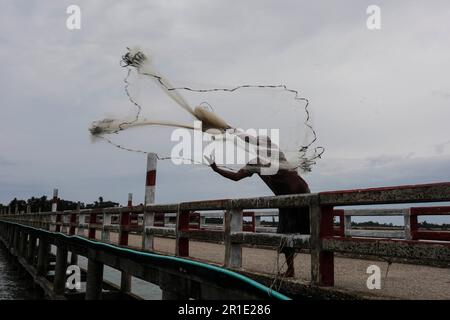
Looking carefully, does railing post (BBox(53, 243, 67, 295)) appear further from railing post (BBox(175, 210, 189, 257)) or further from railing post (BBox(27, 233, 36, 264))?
railing post (BBox(27, 233, 36, 264))

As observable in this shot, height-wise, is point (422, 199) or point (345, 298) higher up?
point (422, 199)

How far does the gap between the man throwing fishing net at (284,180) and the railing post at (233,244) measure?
528 millimetres

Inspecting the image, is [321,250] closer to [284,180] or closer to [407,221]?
[284,180]

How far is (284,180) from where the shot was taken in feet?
17.2

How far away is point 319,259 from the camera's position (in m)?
4.19

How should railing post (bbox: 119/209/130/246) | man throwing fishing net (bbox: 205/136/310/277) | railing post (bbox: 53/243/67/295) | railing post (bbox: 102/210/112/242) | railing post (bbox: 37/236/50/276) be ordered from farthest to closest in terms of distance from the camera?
railing post (bbox: 37/236/50/276), railing post (bbox: 53/243/67/295), railing post (bbox: 102/210/112/242), railing post (bbox: 119/209/130/246), man throwing fishing net (bbox: 205/136/310/277)

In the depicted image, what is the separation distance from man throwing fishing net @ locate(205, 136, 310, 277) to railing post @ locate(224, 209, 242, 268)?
0.53 m

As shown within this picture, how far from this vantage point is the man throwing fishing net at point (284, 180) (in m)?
5.07

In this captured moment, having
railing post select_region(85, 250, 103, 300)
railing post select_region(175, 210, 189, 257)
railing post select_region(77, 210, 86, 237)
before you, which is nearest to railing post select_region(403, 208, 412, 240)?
railing post select_region(175, 210, 189, 257)

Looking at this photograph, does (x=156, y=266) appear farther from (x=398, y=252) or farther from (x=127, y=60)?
(x=398, y=252)

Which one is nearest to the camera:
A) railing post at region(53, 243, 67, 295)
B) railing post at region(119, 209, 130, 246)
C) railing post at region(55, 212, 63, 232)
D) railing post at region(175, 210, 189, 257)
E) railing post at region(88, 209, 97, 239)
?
railing post at region(175, 210, 189, 257)

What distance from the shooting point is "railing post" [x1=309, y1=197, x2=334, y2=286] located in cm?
416
